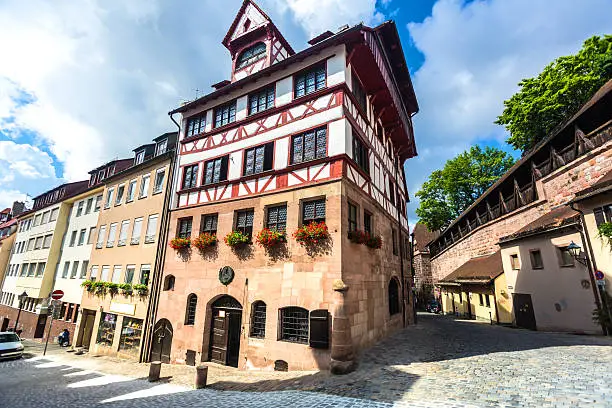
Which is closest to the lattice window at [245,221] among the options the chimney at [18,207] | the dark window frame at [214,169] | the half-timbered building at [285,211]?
the half-timbered building at [285,211]

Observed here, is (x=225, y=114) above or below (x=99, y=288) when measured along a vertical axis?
above

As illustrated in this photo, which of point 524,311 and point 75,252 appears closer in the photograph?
point 524,311

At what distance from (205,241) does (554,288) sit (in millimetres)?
16890

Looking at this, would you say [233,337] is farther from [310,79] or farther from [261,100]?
[310,79]

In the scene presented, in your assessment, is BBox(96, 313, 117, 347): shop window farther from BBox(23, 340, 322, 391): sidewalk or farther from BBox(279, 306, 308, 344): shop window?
BBox(279, 306, 308, 344): shop window

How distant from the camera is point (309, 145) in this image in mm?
11750

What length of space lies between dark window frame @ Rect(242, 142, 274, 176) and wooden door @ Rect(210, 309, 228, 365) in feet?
20.4

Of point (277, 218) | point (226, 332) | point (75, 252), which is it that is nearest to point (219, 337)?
point (226, 332)

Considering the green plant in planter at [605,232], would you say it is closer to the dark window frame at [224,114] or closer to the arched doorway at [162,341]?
the dark window frame at [224,114]

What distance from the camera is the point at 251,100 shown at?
14.4 metres

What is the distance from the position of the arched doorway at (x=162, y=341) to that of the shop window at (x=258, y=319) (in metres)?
5.51

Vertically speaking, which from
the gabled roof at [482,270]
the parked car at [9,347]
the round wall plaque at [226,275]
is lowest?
the parked car at [9,347]

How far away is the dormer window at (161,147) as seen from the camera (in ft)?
63.3

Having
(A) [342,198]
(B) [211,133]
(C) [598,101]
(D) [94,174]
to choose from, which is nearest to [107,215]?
(D) [94,174]
